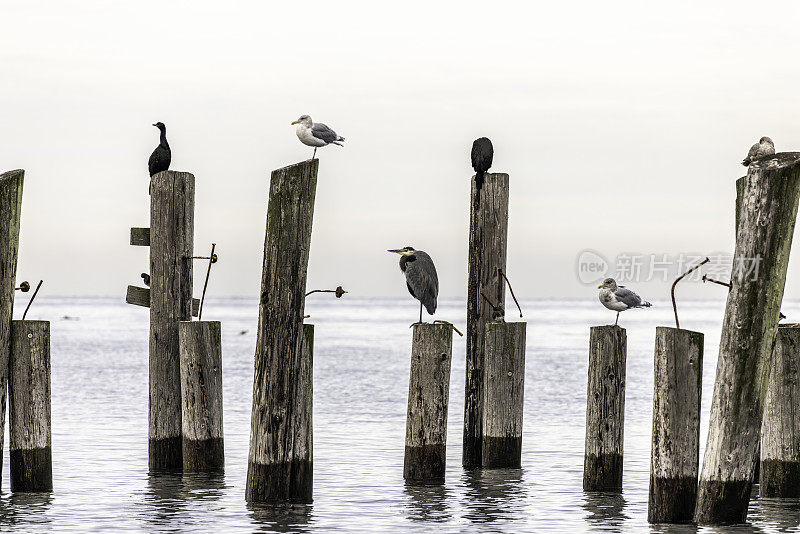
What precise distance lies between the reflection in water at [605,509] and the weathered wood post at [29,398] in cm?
545

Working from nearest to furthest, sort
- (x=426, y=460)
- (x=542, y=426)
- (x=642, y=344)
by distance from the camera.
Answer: (x=426, y=460) < (x=542, y=426) < (x=642, y=344)

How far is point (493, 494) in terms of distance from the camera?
40.7 ft

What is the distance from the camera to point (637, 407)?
978 inches

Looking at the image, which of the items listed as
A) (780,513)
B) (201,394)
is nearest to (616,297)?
(780,513)

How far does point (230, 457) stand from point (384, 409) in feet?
29.4

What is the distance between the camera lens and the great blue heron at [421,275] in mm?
13047

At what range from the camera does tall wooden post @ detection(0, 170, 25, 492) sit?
10398 millimetres

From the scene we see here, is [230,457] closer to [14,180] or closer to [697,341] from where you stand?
[14,180]

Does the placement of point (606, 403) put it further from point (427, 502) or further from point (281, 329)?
point (281, 329)

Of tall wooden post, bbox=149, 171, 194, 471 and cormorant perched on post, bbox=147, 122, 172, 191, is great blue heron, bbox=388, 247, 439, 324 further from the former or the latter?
cormorant perched on post, bbox=147, 122, 172, 191

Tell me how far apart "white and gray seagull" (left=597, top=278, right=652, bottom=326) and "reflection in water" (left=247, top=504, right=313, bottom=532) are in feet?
17.2

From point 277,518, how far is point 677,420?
3.73m

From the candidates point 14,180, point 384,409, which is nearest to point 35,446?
point 14,180

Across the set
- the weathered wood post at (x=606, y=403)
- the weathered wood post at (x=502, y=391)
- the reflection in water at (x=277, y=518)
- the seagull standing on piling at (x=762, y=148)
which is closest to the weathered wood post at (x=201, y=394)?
the reflection in water at (x=277, y=518)
